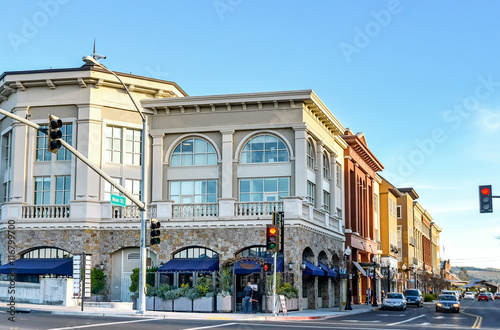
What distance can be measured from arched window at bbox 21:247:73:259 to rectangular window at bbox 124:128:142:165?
6.71 metres

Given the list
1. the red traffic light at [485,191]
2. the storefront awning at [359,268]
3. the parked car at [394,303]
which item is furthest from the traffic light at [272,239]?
the storefront awning at [359,268]

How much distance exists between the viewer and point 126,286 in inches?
1565

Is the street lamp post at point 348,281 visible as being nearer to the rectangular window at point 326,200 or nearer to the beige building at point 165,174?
the beige building at point 165,174

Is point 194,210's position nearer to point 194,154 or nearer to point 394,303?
point 194,154

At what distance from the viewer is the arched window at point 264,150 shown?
137ft

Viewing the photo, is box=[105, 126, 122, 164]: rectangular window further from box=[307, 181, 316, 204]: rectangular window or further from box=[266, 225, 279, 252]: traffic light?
box=[266, 225, 279, 252]: traffic light

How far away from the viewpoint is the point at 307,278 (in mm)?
41875

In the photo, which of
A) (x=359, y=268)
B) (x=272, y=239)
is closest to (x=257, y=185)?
(x=272, y=239)

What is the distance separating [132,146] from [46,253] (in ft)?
27.5

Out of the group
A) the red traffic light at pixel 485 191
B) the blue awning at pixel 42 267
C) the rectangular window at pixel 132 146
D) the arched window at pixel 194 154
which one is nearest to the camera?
the red traffic light at pixel 485 191

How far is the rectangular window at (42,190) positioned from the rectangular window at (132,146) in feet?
16.4

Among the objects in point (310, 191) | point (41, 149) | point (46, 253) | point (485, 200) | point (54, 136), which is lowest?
point (46, 253)

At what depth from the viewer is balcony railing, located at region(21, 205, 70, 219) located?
39.7m

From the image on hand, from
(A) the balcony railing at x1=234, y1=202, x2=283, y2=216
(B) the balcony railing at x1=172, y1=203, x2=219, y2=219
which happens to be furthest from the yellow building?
(B) the balcony railing at x1=172, y1=203, x2=219, y2=219
